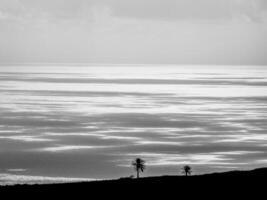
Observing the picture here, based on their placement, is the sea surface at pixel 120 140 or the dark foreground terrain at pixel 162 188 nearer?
the dark foreground terrain at pixel 162 188

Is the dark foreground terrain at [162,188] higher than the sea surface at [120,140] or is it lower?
lower

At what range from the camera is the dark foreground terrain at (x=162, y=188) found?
39.0 metres

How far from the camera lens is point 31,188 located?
42.3 metres

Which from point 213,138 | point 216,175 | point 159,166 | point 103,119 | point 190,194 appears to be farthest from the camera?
point 103,119

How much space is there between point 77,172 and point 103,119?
60701 millimetres

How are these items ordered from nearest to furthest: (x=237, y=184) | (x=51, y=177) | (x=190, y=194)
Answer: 1. (x=190, y=194)
2. (x=237, y=184)
3. (x=51, y=177)

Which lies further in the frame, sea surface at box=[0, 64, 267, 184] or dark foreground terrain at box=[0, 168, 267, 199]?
sea surface at box=[0, 64, 267, 184]

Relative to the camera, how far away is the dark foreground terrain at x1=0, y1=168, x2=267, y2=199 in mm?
39031

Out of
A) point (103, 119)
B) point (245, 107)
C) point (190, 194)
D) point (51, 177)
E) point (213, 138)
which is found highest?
point (245, 107)

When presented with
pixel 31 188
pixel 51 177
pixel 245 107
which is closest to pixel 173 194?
pixel 31 188

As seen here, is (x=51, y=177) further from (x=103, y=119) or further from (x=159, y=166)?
(x=103, y=119)

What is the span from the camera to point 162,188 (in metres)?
41.4

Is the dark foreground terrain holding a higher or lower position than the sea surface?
lower

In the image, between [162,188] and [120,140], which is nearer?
[162,188]
